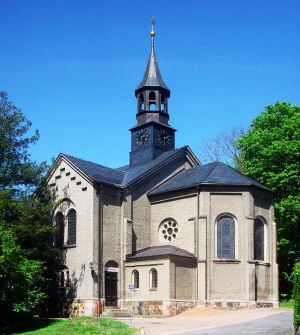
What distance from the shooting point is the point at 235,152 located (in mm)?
55219

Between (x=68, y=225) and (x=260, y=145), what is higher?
(x=260, y=145)

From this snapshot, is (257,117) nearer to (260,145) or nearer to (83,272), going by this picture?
(260,145)

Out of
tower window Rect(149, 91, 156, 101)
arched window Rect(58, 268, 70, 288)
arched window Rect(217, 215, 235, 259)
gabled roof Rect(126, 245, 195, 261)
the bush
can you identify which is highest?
tower window Rect(149, 91, 156, 101)

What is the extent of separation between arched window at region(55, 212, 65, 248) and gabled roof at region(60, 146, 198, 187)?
3777mm

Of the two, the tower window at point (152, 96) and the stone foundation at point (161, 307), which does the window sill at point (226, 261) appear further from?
the tower window at point (152, 96)

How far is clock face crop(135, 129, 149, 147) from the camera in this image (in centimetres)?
4234

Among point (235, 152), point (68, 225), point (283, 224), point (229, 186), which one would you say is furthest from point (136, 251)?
point (235, 152)

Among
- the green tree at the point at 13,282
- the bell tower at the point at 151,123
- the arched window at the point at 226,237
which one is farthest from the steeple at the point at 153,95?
the green tree at the point at 13,282

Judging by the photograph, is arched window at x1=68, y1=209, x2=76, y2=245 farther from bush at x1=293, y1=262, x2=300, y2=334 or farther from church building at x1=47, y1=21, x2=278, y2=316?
bush at x1=293, y1=262, x2=300, y2=334

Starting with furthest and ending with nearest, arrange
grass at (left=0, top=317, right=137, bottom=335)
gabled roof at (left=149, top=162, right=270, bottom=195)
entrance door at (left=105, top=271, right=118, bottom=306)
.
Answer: gabled roof at (left=149, top=162, right=270, bottom=195) → entrance door at (left=105, top=271, right=118, bottom=306) → grass at (left=0, top=317, right=137, bottom=335)

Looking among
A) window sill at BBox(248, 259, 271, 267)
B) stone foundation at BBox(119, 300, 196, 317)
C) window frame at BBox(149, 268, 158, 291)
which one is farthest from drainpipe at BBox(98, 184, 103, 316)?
window sill at BBox(248, 259, 271, 267)

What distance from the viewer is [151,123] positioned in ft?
137

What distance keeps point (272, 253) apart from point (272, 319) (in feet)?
34.0

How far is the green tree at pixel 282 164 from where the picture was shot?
39844 millimetres
